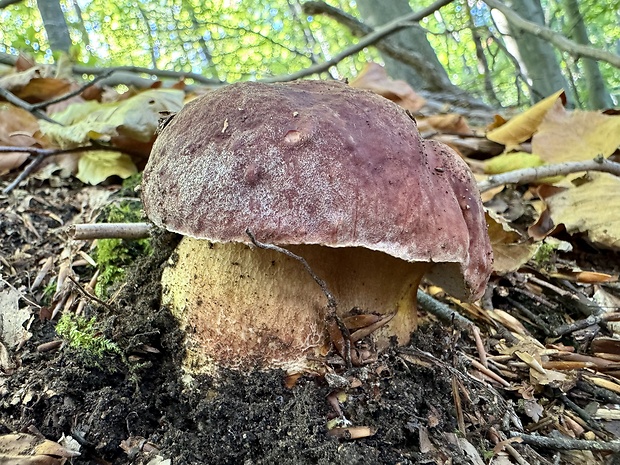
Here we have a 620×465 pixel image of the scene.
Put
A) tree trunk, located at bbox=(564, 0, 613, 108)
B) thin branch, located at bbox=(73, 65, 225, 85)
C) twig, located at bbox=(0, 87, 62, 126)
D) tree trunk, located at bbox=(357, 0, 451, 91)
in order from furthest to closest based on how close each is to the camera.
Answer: tree trunk, located at bbox=(357, 0, 451, 91), tree trunk, located at bbox=(564, 0, 613, 108), thin branch, located at bbox=(73, 65, 225, 85), twig, located at bbox=(0, 87, 62, 126)

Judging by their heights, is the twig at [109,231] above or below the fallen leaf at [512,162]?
above

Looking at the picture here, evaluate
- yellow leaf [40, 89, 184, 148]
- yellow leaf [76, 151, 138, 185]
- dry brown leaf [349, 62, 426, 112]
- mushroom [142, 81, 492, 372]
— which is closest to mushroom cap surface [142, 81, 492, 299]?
mushroom [142, 81, 492, 372]

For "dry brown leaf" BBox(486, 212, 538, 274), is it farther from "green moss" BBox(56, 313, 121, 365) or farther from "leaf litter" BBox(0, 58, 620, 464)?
"green moss" BBox(56, 313, 121, 365)

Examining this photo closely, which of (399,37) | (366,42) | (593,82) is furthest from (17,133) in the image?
(593,82)

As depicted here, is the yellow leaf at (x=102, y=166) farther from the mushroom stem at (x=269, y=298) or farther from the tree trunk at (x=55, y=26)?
the tree trunk at (x=55, y=26)

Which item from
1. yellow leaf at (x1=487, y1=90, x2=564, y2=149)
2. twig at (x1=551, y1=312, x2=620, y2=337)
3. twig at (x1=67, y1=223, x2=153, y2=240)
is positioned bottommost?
twig at (x1=551, y1=312, x2=620, y2=337)

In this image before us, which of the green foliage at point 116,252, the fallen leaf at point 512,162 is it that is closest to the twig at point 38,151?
the green foliage at point 116,252

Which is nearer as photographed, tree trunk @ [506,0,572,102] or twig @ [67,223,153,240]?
twig @ [67,223,153,240]

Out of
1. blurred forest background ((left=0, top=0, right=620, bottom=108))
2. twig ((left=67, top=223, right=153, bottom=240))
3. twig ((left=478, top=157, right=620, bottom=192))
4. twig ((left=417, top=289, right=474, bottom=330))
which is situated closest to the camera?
twig ((left=67, top=223, right=153, bottom=240))
